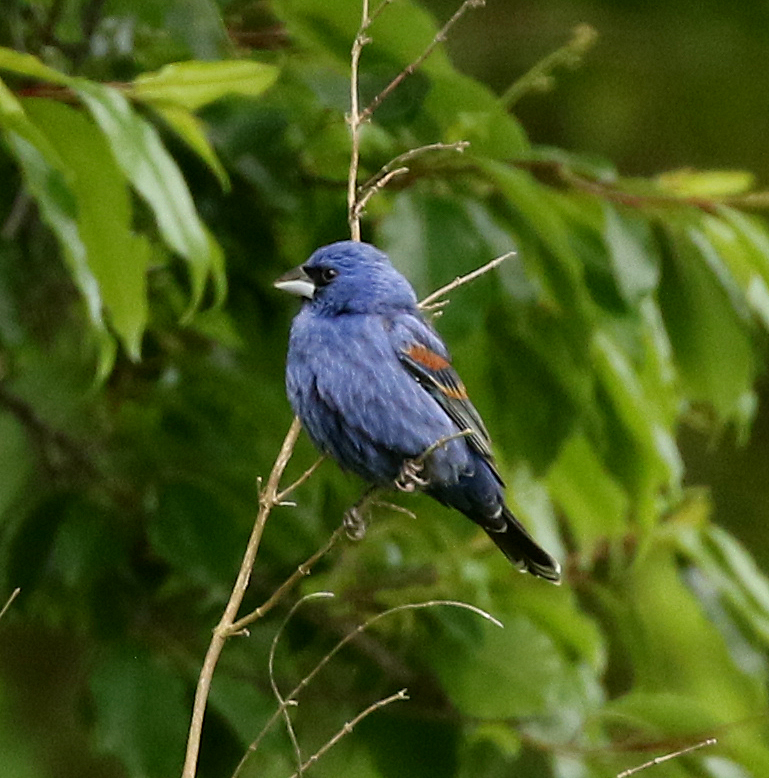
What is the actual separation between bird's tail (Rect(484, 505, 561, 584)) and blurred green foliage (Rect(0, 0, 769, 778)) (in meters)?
0.12

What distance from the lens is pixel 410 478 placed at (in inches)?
120

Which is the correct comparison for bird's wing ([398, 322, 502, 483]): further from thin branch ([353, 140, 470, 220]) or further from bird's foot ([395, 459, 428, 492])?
thin branch ([353, 140, 470, 220])

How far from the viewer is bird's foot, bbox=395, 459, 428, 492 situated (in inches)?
120

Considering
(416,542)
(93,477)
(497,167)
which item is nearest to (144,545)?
(93,477)

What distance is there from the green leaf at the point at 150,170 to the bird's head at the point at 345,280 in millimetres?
589

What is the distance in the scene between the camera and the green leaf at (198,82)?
2.64m

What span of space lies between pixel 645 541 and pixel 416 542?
1.82 feet

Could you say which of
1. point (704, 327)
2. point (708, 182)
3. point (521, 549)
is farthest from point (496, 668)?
point (708, 182)

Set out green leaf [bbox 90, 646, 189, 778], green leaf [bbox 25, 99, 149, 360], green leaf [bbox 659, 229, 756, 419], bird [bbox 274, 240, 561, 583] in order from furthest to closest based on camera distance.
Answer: green leaf [bbox 659, 229, 756, 419] < green leaf [bbox 90, 646, 189, 778] < bird [bbox 274, 240, 561, 583] < green leaf [bbox 25, 99, 149, 360]

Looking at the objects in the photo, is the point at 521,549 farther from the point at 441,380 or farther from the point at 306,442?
the point at 306,442

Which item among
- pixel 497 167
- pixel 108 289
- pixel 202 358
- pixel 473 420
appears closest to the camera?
pixel 108 289

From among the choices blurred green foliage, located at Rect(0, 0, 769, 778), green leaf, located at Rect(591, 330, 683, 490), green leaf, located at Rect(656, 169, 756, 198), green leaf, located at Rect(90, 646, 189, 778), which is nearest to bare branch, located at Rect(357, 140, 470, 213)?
blurred green foliage, located at Rect(0, 0, 769, 778)

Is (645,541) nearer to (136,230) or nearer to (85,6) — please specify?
(136,230)

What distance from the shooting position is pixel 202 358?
3535mm
